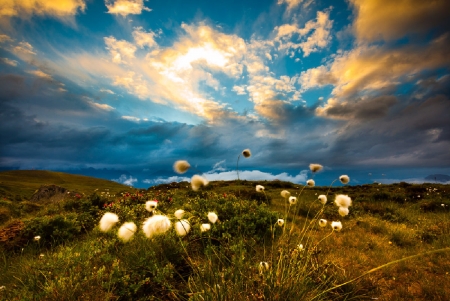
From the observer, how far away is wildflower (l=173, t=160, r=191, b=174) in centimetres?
309

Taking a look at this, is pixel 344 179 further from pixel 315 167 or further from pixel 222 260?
pixel 222 260

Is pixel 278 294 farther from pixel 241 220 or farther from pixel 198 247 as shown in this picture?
pixel 241 220

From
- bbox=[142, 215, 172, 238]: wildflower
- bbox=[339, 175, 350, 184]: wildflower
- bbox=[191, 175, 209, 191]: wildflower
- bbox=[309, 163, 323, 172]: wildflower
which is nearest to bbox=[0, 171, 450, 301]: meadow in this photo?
bbox=[142, 215, 172, 238]: wildflower

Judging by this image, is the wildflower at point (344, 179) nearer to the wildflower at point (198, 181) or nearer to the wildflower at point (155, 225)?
the wildflower at point (198, 181)

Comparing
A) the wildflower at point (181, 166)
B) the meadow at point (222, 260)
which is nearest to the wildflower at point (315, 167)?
the meadow at point (222, 260)

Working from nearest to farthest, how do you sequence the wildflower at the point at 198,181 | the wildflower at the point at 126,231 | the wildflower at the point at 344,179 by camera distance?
1. the wildflower at the point at 198,181
2. the wildflower at the point at 126,231
3. the wildflower at the point at 344,179

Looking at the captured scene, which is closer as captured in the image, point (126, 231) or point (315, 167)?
point (126, 231)

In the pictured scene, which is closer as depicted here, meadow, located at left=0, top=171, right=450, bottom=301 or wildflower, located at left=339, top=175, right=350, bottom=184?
meadow, located at left=0, top=171, right=450, bottom=301

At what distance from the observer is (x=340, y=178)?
4.13 metres

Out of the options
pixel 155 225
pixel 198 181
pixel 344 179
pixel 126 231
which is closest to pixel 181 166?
pixel 198 181

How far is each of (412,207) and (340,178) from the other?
1082 cm

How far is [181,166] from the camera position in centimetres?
313

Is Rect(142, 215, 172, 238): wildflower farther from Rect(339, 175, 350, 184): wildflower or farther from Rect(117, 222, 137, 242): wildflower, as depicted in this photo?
A: Rect(339, 175, 350, 184): wildflower

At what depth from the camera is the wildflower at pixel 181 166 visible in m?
3.09
